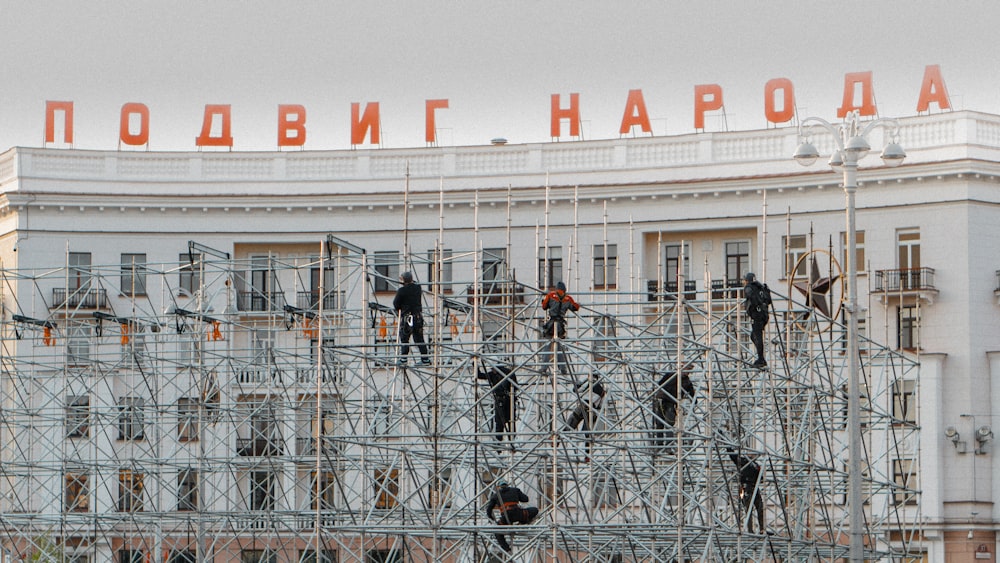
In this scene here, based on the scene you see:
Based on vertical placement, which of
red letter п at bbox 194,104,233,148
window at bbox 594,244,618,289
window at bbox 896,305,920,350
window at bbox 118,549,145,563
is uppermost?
red letter п at bbox 194,104,233,148

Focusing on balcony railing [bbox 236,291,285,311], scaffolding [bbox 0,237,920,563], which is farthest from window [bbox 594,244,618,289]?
balcony railing [bbox 236,291,285,311]

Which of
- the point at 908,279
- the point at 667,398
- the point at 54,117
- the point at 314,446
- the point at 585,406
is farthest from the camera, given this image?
the point at 54,117

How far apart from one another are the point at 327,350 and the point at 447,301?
11.8ft

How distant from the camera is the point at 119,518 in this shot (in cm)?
5047

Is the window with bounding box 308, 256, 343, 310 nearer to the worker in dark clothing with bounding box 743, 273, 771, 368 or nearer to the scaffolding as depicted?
the scaffolding

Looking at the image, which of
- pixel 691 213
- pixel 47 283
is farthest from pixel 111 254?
pixel 691 213

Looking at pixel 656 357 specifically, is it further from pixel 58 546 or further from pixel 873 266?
pixel 58 546

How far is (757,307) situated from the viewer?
36531 mm

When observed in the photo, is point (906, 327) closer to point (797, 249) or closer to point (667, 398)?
point (797, 249)

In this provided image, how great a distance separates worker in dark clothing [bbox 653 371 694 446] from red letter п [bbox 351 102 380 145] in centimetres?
2657

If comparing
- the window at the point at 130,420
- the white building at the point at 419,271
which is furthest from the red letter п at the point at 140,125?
the window at the point at 130,420

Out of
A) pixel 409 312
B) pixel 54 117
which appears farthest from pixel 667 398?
pixel 54 117

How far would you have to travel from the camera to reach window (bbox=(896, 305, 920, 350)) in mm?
59062

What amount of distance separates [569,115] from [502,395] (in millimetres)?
29217
